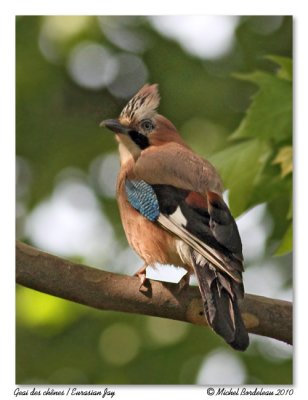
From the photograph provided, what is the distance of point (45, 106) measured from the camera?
12.7 feet

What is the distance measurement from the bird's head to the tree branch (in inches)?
23.7

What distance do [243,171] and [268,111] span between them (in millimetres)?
301

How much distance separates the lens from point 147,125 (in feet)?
12.0

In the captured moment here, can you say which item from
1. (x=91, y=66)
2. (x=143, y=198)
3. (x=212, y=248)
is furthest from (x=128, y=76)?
(x=212, y=248)

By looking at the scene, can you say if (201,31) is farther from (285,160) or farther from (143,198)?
(143,198)

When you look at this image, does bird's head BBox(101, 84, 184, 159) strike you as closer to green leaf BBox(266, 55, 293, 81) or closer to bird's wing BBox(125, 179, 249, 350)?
bird's wing BBox(125, 179, 249, 350)

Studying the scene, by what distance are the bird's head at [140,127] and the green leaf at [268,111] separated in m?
0.30

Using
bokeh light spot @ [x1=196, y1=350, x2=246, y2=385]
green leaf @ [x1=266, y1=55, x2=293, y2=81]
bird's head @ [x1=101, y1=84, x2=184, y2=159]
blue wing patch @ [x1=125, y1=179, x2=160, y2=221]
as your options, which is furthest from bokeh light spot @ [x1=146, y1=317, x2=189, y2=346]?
green leaf @ [x1=266, y1=55, x2=293, y2=81]

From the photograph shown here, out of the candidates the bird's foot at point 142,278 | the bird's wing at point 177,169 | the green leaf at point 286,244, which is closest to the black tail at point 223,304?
the bird's foot at point 142,278

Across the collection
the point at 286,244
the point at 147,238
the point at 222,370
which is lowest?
the point at 222,370

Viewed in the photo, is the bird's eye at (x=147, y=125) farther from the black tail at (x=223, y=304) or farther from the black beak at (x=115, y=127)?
the black tail at (x=223, y=304)

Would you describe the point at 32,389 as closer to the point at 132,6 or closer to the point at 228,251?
the point at 228,251

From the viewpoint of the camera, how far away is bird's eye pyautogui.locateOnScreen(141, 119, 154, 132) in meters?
3.65

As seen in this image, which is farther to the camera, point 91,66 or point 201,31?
point 91,66
